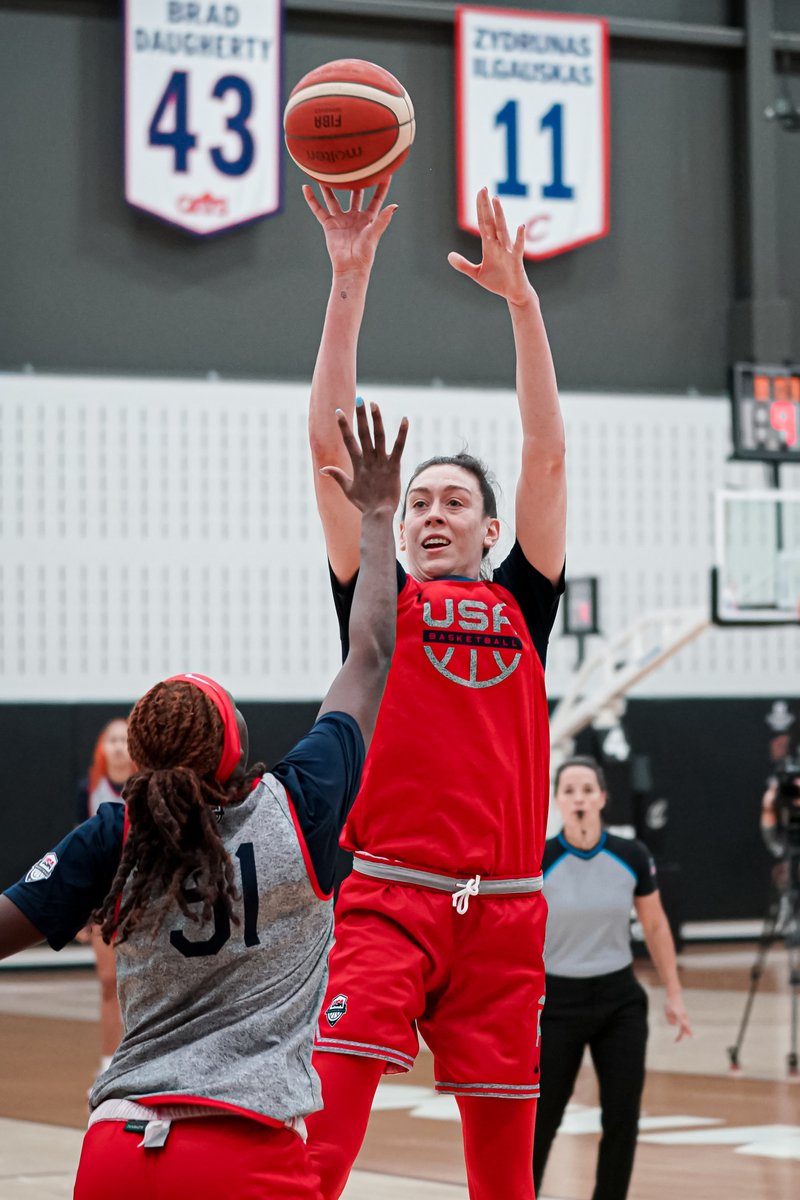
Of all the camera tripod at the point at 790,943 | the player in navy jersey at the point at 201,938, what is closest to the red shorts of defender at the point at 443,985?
the player in navy jersey at the point at 201,938

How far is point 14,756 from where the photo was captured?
1466cm

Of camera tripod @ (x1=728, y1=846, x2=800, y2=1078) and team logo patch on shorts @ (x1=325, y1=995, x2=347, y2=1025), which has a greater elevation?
team logo patch on shorts @ (x1=325, y1=995, x2=347, y2=1025)

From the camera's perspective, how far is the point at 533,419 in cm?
392

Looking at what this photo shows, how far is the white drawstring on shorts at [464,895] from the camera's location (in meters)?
3.68

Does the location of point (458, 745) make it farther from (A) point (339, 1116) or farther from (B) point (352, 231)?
(B) point (352, 231)

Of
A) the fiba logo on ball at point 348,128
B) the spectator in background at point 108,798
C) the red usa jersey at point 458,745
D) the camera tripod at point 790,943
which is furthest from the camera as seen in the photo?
the camera tripod at point 790,943

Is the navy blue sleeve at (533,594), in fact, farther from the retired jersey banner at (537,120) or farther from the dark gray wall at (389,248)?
the retired jersey banner at (537,120)

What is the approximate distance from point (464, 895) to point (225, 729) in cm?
113

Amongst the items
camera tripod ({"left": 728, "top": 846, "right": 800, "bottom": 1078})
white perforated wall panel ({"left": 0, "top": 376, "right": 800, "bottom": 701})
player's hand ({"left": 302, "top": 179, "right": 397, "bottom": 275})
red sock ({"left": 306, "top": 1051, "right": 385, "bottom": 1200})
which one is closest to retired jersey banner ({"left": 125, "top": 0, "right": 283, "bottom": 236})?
white perforated wall panel ({"left": 0, "top": 376, "right": 800, "bottom": 701})

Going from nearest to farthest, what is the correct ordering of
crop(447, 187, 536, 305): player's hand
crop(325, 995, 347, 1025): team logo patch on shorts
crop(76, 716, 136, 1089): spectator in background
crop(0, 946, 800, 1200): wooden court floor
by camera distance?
crop(325, 995, 347, 1025): team logo patch on shorts
crop(447, 187, 536, 305): player's hand
crop(0, 946, 800, 1200): wooden court floor
crop(76, 716, 136, 1089): spectator in background

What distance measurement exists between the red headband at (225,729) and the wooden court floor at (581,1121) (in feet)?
12.6

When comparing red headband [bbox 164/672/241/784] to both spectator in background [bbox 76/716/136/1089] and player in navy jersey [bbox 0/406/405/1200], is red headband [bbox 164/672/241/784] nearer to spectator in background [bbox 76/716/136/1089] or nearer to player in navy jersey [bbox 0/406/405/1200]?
player in navy jersey [bbox 0/406/405/1200]

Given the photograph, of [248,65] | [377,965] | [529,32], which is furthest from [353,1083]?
[529,32]

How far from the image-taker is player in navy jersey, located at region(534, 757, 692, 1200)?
543 cm
